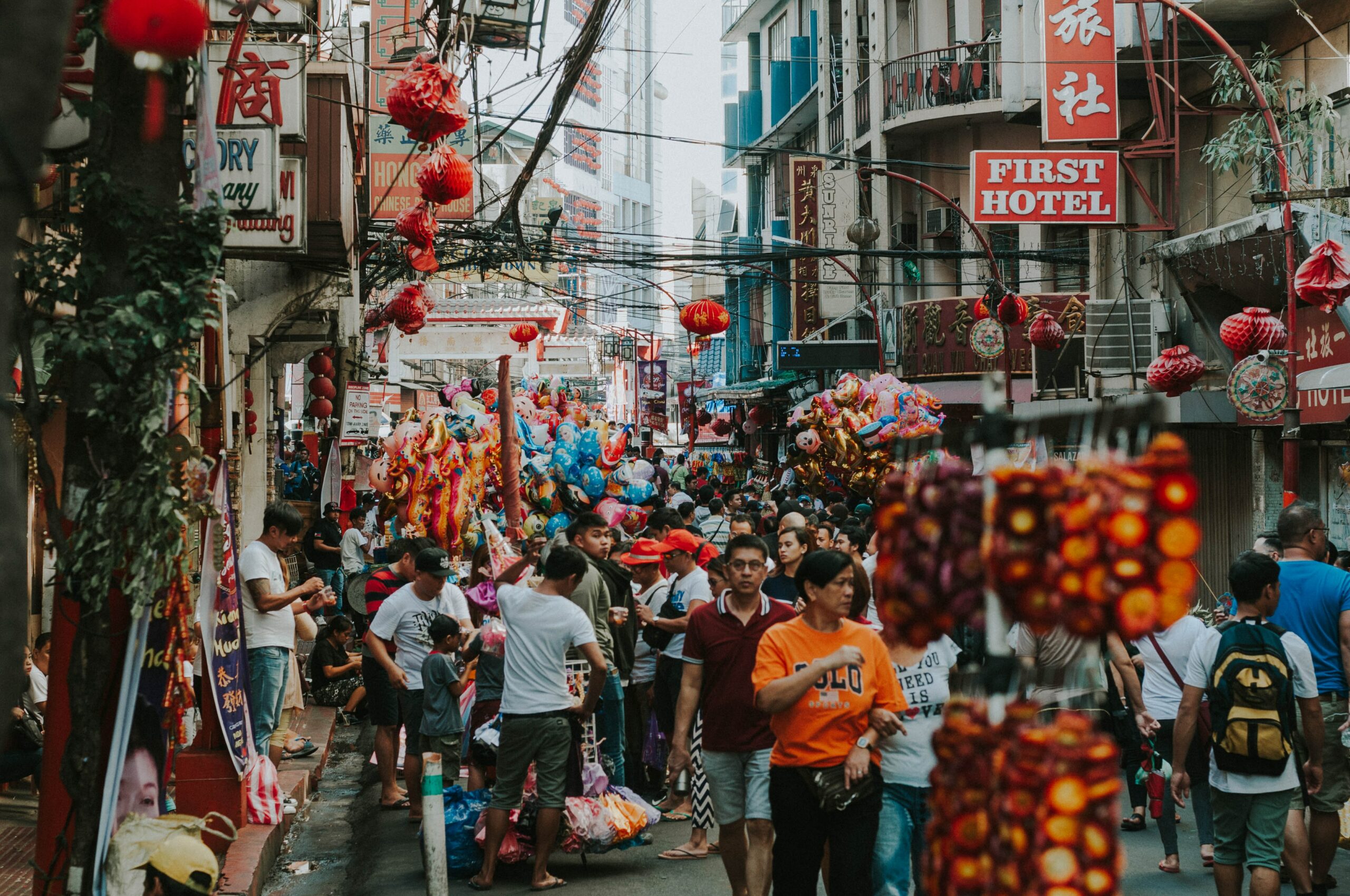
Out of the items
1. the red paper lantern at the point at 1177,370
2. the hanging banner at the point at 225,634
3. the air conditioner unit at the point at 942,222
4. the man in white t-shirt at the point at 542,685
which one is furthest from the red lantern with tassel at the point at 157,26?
the air conditioner unit at the point at 942,222

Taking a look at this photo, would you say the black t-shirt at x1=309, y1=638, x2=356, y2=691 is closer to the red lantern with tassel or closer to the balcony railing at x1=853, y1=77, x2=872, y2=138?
the red lantern with tassel

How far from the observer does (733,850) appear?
21.6 ft

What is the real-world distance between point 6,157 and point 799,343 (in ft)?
86.4

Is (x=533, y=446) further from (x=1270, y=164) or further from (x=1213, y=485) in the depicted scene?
(x=1213, y=485)

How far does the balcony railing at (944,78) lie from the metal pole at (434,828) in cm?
2478

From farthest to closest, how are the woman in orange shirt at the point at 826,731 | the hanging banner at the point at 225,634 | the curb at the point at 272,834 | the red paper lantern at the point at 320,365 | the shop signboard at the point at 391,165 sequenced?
the red paper lantern at the point at 320,365
the shop signboard at the point at 391,165
the curb at the point at 272,834
the hanging banner at the point at 225,634
the woman in orange shirt at the point at 826,731

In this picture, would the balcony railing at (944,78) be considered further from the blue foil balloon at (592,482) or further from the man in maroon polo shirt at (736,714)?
the man in maroon polo shirt at (736,714)

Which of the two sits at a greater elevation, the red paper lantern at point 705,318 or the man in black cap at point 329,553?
the red paper lantern at point 705,318

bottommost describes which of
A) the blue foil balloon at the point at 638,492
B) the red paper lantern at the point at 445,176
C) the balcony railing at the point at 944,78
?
the blue foil balloon at the point at 638,492

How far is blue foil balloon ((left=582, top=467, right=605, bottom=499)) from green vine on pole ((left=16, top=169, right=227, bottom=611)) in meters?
8.05

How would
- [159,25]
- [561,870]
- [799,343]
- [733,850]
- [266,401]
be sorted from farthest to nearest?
[799,343], [266,401], [561,870], [733,850], [159,25]

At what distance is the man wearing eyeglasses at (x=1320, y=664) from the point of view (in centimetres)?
681

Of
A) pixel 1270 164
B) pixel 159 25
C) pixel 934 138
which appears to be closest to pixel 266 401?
pixel 1270 164

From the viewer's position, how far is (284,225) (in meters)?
10.4
